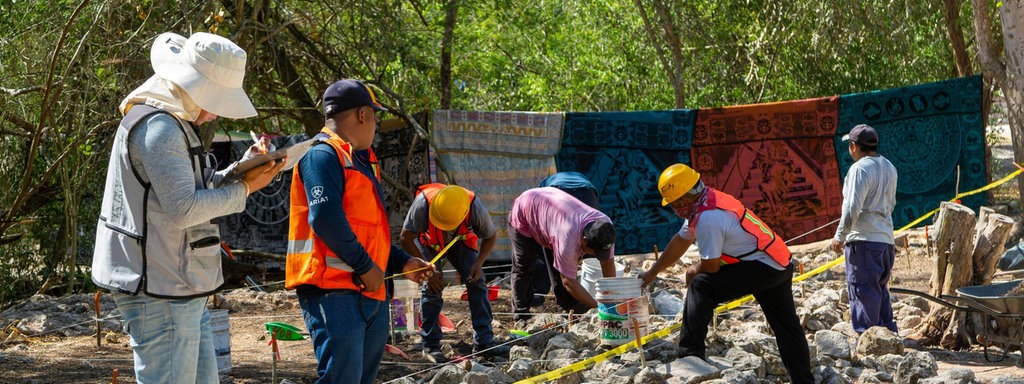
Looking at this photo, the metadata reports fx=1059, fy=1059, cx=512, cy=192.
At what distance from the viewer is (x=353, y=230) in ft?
13.1

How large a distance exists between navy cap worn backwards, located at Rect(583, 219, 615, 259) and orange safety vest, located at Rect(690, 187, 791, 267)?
3.59ft

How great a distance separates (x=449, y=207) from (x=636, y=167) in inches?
192

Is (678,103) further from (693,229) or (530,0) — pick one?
(693,229)

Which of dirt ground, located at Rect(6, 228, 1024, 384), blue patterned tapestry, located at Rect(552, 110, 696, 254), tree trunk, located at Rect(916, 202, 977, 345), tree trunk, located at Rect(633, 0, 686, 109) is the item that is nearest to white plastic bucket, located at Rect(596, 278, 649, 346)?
dirt ground, located at Rect(6, 228, 1024, 384)

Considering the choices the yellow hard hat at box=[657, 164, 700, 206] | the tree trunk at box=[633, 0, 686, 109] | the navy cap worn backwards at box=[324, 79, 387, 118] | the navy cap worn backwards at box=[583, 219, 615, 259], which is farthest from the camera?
the tree trunk at box=[633, 0, 686, 109]

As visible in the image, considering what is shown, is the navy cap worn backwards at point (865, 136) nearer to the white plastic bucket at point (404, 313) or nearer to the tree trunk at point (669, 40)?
the white plastic bucket at point (404, 313)

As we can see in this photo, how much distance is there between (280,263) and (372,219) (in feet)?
28.2

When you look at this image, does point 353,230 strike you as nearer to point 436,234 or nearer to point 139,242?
point 139,242

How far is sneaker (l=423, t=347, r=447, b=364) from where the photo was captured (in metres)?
7.09

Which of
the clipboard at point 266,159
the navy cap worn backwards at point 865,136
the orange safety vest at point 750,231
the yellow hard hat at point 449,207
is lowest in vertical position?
the orange safety vest at point 750,231

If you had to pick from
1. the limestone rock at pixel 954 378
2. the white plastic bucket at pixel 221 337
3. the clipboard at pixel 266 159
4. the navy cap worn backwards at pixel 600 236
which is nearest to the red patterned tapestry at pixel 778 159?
the navy cap worn backwards at pixel 600 236

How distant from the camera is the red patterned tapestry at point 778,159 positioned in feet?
38.1

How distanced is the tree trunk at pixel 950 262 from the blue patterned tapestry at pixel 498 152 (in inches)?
182

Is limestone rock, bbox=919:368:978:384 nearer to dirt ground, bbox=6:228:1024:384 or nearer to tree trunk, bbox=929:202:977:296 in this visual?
dirt ground, bbox=6:228:1024:384
